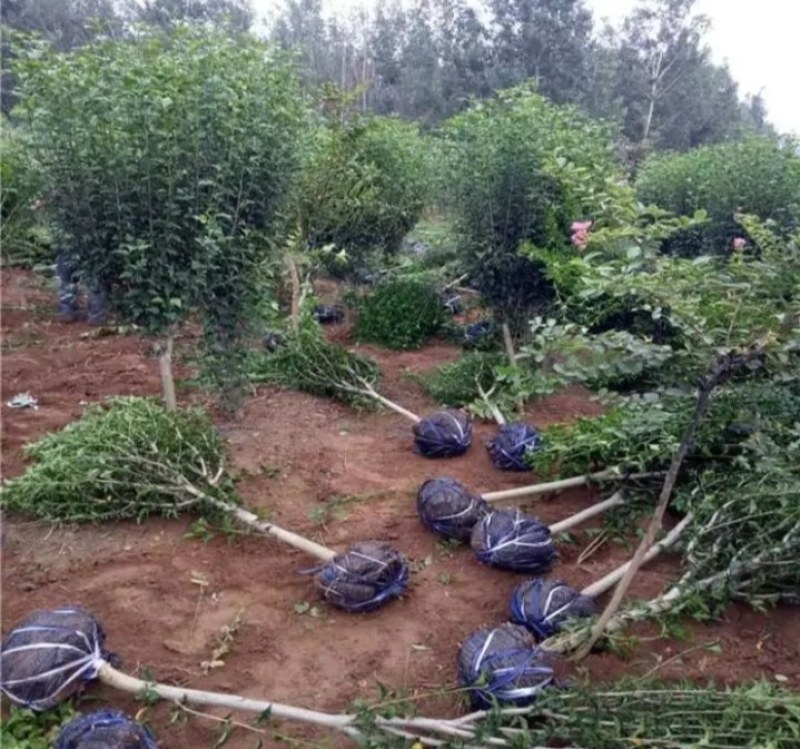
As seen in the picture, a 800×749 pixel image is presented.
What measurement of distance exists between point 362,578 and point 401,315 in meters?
4.70

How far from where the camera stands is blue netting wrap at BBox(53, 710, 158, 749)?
1.90m

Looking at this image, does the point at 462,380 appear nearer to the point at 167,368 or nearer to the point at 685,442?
the point at 167,368

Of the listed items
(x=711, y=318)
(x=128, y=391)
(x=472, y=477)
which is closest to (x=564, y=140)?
(x=472, y=477)

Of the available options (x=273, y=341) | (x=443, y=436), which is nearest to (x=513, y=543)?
(x=443, y=436)

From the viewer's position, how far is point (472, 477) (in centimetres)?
411

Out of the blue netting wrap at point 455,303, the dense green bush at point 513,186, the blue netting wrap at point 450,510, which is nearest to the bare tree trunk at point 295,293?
the dense green bush at point 513,186

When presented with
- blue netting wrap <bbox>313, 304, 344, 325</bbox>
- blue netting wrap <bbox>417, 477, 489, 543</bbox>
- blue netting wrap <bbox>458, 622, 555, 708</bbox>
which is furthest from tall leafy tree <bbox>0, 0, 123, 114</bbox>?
blue netting wrap <bbox>458, 622, 555, 708</bbox>

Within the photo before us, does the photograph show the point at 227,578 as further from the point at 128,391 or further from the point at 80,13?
the point at 80,13

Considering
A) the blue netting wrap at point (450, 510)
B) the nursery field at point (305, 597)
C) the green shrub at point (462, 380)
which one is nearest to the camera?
the nursery field at point (305, 597)

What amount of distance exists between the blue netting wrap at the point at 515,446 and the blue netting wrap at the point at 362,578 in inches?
55.5

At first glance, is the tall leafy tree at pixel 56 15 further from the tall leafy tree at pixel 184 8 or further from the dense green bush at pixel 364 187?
the dense green bush at pixel 364 187

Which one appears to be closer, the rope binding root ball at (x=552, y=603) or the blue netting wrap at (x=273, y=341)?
the rope binding root ball at (x=552, y=603)

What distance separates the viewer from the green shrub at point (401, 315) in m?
7.21

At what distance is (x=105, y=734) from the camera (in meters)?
1.92
